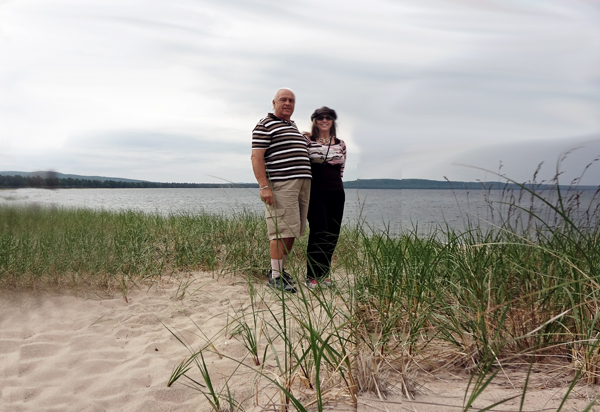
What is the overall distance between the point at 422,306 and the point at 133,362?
68.6 inches

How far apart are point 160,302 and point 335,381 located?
2.35m

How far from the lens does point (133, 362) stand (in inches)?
99.3

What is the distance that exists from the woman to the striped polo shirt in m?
0.23

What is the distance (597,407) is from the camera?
137 cm

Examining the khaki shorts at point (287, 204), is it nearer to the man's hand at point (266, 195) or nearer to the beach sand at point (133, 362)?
the man's hand at point (266, 195)

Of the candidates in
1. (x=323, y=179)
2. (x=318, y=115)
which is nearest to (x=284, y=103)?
Result: (x=318, y=115)

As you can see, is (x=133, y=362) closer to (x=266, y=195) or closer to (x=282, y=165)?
(x=266, y=195)

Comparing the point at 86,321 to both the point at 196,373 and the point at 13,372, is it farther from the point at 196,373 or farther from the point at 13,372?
the point at 196,373

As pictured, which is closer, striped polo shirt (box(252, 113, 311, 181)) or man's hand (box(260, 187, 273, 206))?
man's hand (box(260, 187, 273, 206))

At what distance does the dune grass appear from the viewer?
5.35 feet

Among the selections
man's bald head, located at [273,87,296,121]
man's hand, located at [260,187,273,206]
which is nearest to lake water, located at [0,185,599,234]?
man's hand, located at [260,187,273,206]

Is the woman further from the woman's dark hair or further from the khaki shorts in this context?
the khaki shorts

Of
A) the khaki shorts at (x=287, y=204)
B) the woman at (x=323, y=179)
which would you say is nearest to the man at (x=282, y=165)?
the khaki shorts at (x=287, y=204)


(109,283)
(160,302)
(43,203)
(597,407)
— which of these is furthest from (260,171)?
(43,203)
